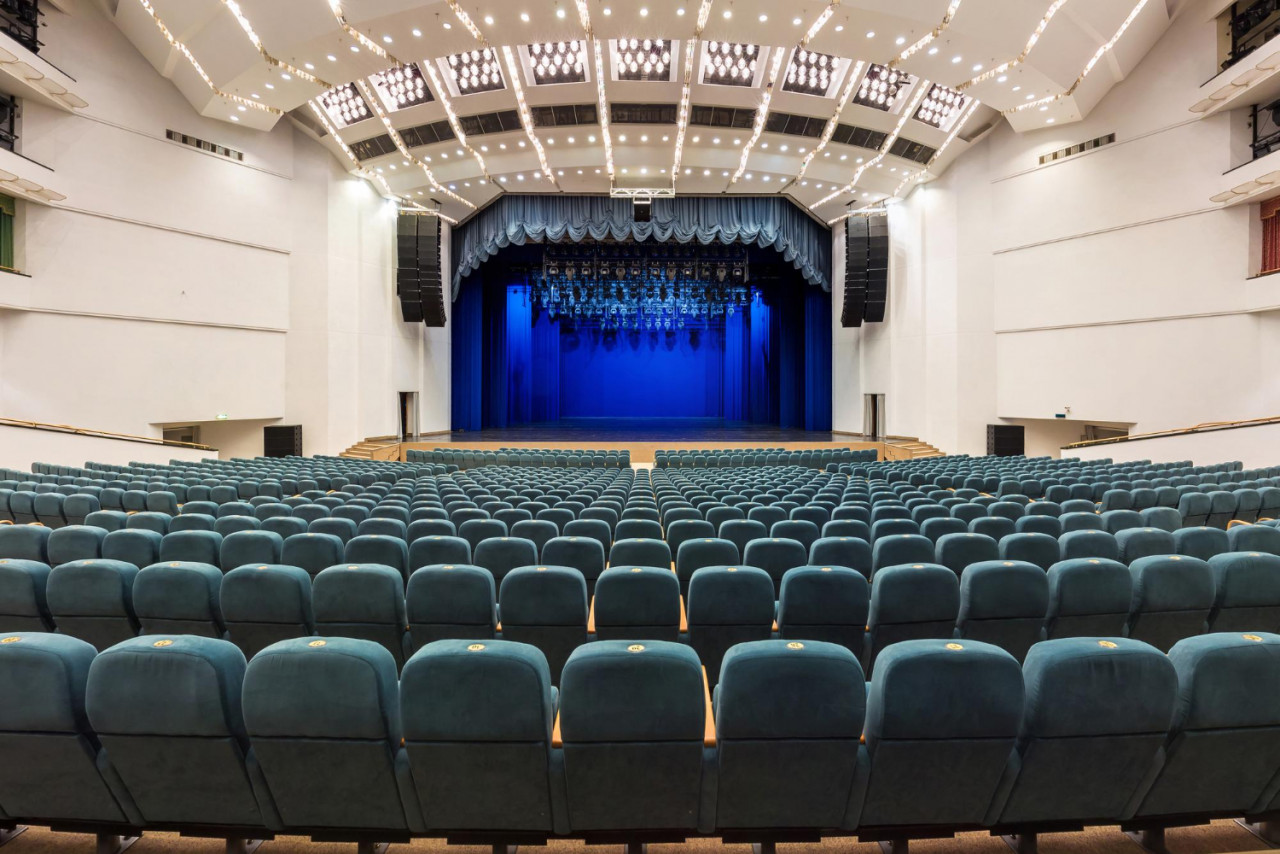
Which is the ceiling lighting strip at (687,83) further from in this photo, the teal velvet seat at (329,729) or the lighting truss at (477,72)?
the teal velvet seat at (329,729)

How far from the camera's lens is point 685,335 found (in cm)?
3503

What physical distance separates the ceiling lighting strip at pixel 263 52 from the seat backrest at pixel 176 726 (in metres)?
14.1

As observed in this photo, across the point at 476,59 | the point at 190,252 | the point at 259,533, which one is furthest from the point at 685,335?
the point at 259,533

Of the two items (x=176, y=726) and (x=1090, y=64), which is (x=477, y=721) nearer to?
(x=176, y=726)

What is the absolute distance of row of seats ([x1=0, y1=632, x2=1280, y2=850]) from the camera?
187cm

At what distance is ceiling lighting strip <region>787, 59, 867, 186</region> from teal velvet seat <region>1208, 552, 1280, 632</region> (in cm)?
1389

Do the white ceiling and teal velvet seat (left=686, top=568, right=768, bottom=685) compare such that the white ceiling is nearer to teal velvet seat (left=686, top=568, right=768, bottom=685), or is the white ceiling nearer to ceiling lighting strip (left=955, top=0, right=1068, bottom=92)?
ceiling lighting strip (left=955, top=0, right=1068, bottom=92)

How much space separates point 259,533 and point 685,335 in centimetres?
3144

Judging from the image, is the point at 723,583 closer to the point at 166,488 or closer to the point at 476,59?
the point at 166,488

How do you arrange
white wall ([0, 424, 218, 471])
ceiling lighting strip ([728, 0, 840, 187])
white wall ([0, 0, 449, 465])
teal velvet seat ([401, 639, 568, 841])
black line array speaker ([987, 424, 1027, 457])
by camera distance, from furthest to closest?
black line array speaker ([987, 424, 1027, 457]), white wall ([0, 0, 449, 465]), ceiling lighting strip ([728, 0, 840, 187]), white wall ([0, 424, 218, 471]), teal velvet seat ([401, 639, 568, 841])

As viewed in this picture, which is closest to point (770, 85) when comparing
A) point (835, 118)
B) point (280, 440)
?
point (835, 118)

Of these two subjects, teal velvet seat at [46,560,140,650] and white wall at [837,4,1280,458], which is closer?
teal velvet seat at [46,560,140,650]

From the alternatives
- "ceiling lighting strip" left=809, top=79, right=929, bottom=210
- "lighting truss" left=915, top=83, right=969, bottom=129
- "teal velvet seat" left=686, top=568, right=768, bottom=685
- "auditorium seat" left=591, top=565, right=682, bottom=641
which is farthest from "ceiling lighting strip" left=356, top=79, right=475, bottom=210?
"teal velvet seat" left=686, top=568, right=768, bottom=685

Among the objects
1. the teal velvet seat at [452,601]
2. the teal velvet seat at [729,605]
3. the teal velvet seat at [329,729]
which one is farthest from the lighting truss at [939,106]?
the teal velvet seat at [329,729]
